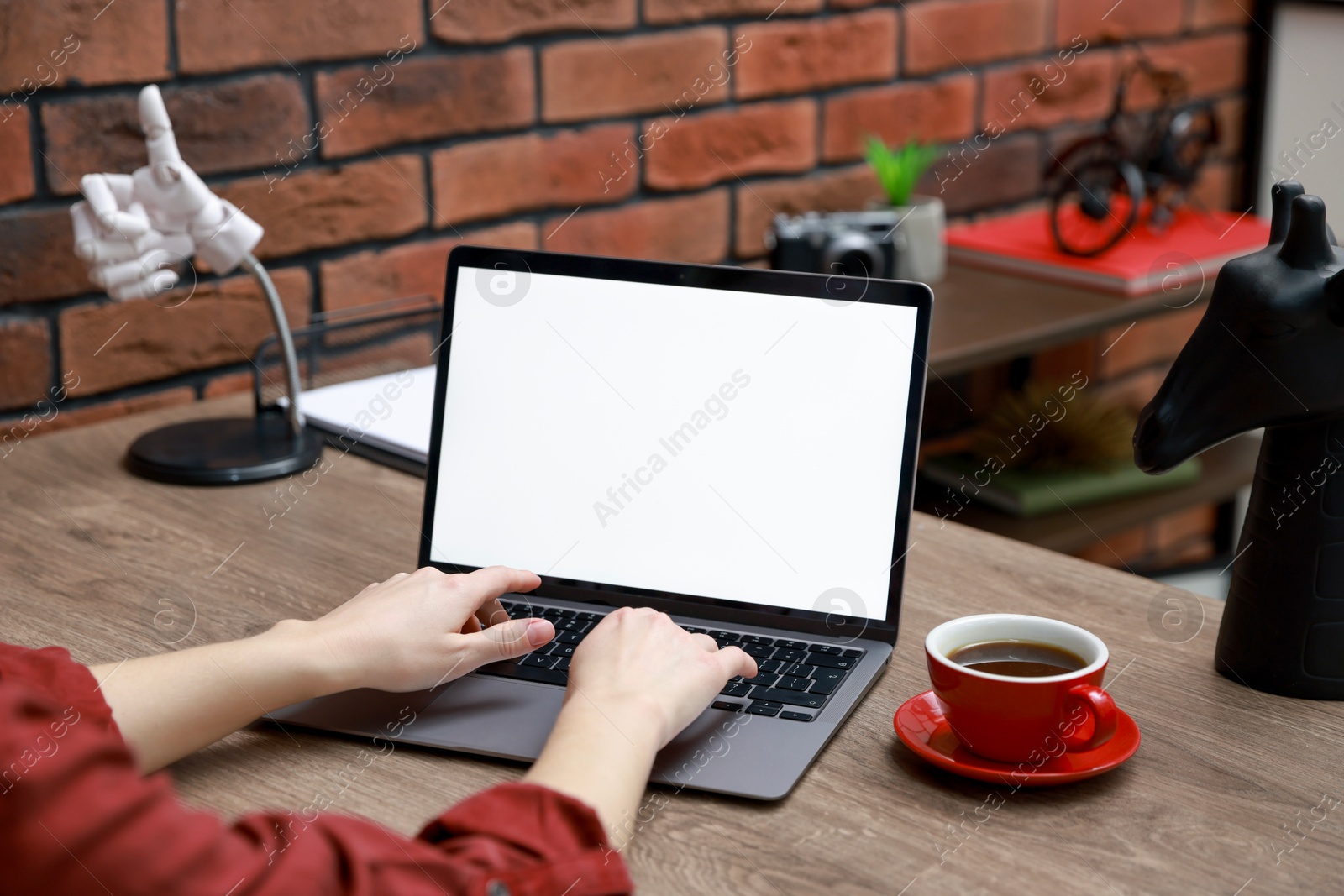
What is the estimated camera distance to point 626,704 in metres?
0.66

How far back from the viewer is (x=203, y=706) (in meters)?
0.70

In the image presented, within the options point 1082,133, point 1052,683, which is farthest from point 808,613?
point 1082,133

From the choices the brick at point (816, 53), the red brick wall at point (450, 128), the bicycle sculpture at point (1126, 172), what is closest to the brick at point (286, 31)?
the red brick wall at point (450, 128)

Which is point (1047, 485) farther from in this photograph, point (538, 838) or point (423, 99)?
point (538, 838)

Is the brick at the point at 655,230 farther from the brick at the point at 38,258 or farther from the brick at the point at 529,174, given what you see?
the brick at the point at 38,258

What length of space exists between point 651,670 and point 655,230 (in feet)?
3.49

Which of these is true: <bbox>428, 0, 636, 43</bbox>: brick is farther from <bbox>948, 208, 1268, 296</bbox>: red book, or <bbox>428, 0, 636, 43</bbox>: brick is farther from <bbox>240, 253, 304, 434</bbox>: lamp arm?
<bbox>948, 208, 1268, 296</bbox>: red book

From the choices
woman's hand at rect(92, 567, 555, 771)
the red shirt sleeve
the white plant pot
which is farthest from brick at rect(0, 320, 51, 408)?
the white plant pot

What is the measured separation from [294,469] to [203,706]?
1.44 ft

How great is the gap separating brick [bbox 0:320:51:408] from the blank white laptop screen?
59 centimetres

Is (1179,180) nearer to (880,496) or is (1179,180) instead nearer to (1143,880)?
(880,496)

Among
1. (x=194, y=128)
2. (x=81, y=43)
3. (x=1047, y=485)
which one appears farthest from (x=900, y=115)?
(x=81, y=43)

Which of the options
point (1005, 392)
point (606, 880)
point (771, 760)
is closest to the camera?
point (606, 880)

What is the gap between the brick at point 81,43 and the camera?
3.83ft
